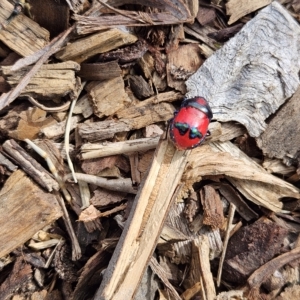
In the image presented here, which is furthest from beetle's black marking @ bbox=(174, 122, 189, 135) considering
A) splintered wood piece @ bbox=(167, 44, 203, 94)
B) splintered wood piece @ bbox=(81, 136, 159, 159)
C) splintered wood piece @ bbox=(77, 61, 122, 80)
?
splintered wood piece @ bbox=(77, 61, 122, 80)

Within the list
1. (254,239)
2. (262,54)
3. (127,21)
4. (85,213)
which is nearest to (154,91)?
(127,21)

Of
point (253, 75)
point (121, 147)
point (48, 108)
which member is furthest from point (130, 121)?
point (253, 75)

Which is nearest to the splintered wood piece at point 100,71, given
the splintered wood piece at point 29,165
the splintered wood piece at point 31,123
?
the splintered wood piece at point 31,123

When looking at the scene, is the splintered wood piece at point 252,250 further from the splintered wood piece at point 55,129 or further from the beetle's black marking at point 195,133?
the splintered wood piece at point 55,129

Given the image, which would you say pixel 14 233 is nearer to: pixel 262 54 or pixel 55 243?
pixel 55 243

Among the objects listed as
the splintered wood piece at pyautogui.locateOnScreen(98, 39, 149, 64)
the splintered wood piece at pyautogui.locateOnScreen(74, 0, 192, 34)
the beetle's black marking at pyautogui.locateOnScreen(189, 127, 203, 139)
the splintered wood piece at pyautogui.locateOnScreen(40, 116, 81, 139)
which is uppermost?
the splintered wood piece at pyautogui.locateOnScreen(74, 0, 192, 34)

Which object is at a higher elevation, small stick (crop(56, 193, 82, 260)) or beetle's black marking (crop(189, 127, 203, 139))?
beetle's black marking (crop(189, 127, 203, 139))

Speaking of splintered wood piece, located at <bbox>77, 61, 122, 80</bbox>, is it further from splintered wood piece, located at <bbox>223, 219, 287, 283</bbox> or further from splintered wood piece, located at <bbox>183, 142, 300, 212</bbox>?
splintered wood piece, located at <bbox>223, 219, 287, 283</bbox>
